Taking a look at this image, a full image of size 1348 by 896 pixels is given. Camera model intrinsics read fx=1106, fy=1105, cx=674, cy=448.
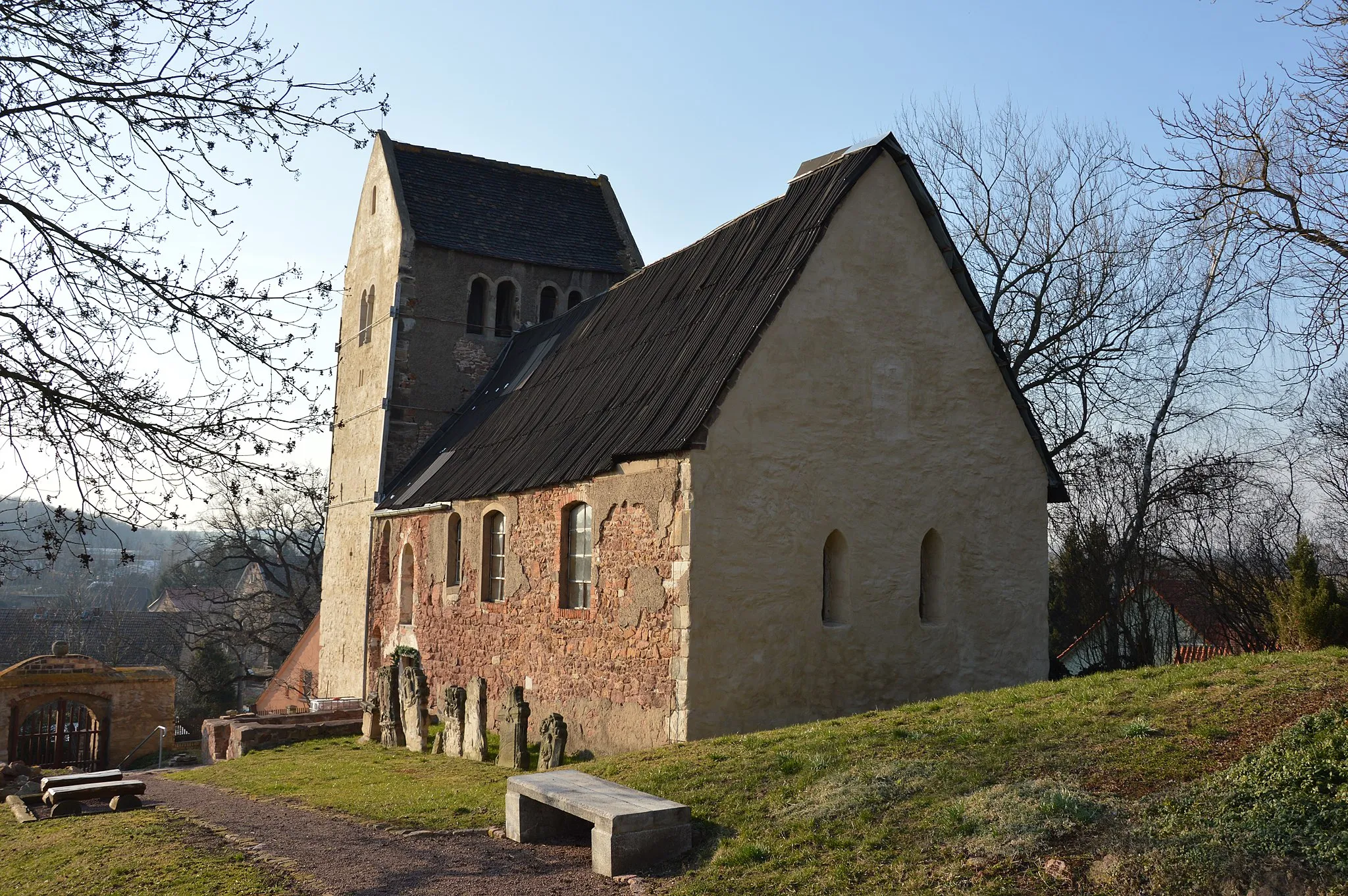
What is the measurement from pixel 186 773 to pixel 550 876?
12020 mm

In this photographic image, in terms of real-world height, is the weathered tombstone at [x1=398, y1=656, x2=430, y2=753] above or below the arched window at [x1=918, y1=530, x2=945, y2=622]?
below

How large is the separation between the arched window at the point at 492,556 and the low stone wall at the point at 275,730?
4.06m

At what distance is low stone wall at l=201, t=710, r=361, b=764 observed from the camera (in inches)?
758

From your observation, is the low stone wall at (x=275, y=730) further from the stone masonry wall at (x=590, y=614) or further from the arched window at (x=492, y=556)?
the arched window at (x=492, y=556)

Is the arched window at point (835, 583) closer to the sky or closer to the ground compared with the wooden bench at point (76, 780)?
closer to the sky

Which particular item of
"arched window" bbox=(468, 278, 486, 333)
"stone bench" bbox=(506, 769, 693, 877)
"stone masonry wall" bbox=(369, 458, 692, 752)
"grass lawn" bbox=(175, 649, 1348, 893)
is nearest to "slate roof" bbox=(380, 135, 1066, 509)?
"stone masonry wall" bbox=(369, 458, 692, 752)

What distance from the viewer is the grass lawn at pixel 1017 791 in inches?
267

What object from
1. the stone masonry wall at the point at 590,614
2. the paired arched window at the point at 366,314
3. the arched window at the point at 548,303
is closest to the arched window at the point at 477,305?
the arched window at the point at 548,303

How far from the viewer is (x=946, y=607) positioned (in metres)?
15.2

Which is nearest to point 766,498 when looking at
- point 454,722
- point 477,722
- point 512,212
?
point 477,722

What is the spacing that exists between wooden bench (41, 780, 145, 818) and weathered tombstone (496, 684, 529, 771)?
14.4ft

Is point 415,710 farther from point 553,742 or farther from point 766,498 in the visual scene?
point 766,498

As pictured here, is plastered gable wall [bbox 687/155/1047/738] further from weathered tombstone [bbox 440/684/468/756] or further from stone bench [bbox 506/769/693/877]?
weathered tombstone [bbox 440/684/468/756]

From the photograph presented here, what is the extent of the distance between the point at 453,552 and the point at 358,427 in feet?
26.0
